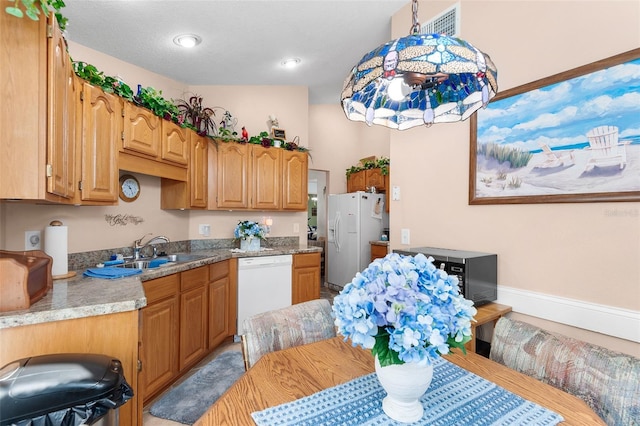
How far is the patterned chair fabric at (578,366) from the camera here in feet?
3.10

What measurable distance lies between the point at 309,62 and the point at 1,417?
341 cm

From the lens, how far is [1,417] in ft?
3.00

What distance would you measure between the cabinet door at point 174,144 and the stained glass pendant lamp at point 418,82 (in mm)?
2015

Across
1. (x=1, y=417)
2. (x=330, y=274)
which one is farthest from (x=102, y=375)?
(x=330, y=274)

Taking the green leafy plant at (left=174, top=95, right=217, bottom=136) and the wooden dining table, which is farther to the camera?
the green leafy plant at (left=174, top=95, right=217, bottom=136)

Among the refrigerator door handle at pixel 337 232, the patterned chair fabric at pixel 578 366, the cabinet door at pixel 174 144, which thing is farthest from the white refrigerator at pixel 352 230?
the patterned chair fabric at pixel 578 366

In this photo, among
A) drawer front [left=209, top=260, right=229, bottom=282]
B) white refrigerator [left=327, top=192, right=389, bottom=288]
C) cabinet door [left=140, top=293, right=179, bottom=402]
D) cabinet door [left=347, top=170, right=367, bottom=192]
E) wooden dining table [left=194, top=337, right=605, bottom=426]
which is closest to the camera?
wooden dining table [left=194, top=337, right=605, bottom=426]

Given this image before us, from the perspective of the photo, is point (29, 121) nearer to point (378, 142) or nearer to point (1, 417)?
point (1, 417)

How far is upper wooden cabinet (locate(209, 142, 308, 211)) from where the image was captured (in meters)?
3.42

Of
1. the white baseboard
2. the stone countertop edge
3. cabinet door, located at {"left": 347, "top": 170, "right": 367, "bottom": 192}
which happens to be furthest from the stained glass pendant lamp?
cabinet door, located at {"left": 347, "top": 170, "right": 367, "bottom": 192}

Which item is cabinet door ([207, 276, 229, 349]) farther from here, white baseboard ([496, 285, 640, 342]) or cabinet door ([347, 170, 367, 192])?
cabinet door ([347, 170, 367, 192])

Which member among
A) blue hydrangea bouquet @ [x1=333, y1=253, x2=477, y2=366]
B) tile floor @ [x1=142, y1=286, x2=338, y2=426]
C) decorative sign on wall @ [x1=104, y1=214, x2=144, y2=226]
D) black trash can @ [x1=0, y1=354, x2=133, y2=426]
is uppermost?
decorative sign on wall @ [x1=104, y1=214, x2=144, y2=226]

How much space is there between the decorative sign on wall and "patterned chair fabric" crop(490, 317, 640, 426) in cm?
290

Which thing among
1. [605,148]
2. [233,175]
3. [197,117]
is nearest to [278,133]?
[233,175]
